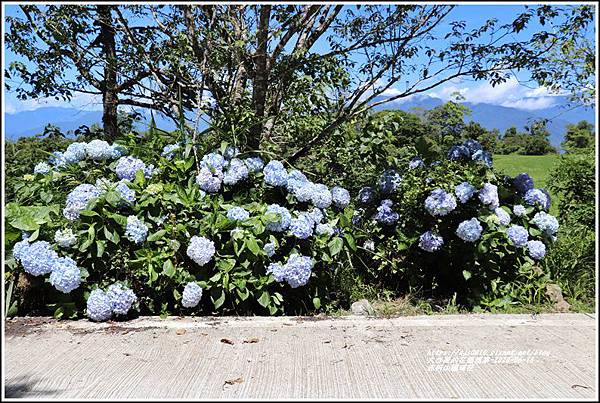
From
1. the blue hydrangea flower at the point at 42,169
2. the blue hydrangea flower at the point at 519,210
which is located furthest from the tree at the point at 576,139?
the blue hydrangea flower at the point at 42,169

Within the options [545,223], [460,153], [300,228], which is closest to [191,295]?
[300,228]

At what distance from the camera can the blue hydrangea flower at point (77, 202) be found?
3438 millimetres

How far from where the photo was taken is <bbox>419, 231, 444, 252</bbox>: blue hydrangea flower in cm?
386

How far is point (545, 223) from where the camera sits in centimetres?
394

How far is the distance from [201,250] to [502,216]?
78.8 inches

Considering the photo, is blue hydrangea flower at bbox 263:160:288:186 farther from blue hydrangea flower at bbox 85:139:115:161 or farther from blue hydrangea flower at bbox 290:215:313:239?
blue hydrangea flower at bbox 85:139:115:161

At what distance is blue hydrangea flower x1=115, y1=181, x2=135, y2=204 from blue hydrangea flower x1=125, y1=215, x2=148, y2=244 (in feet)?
0.51

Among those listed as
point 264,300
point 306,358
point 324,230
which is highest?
point 324,230

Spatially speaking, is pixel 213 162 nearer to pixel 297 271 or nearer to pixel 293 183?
pixel 293 183

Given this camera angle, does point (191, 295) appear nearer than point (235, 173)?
Yes

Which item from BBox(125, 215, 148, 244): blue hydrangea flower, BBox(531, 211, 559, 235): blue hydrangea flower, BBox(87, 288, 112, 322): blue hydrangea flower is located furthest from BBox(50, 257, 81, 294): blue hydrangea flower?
BBox(531, 211, 559, 235): blue hydrangea flower

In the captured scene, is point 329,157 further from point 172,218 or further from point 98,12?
point 98,12

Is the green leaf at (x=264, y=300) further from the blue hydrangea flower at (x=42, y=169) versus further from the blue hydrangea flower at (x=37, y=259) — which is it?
the blue hydrangea flower at (x=42, y=169)

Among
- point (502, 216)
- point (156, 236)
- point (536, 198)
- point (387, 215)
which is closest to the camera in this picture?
point (156, 236)
